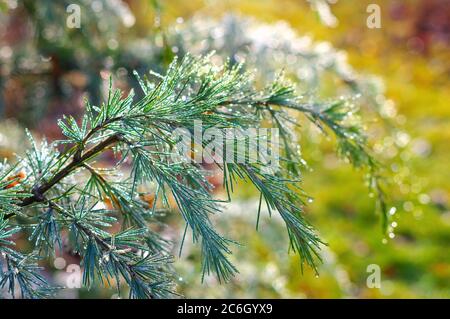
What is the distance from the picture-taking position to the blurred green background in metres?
1.99

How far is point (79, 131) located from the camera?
71 cm

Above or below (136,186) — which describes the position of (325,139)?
above

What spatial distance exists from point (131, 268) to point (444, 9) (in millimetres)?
8264

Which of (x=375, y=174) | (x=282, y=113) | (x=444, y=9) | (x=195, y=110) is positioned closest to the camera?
(x=195, y=110)

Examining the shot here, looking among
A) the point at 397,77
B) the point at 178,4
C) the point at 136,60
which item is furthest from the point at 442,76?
the point at 136,60

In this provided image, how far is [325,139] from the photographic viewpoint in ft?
12.5

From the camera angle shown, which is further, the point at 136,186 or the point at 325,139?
the point at 325,139

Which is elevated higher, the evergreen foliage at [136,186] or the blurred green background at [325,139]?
the blurred green background at [325,139]

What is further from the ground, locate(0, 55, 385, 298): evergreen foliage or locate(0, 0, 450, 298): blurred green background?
locate(0, 0, 450, 298): blurred green background

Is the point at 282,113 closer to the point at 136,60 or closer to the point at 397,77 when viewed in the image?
the point at 136,60

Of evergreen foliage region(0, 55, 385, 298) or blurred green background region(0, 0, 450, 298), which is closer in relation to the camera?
evergreen foliage region(0, 55, 385, 298)

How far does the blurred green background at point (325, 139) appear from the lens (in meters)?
1.99

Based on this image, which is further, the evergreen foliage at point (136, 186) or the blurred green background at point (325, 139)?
the blurred green background at point (325, 139)

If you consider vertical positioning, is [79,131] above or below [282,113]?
below
